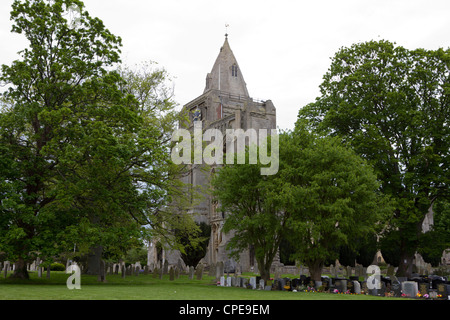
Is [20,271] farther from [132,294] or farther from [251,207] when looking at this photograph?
[251,207]

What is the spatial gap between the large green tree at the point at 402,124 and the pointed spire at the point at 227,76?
116 ft

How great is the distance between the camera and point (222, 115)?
60.8 m

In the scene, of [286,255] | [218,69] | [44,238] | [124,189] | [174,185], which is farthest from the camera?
[218,69]

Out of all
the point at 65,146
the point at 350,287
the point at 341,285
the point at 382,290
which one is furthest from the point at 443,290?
the point at 65,146

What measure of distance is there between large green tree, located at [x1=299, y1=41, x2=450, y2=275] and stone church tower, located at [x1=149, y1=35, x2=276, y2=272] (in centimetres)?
2170

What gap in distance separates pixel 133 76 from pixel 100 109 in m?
9.51

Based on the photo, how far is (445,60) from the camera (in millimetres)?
27031

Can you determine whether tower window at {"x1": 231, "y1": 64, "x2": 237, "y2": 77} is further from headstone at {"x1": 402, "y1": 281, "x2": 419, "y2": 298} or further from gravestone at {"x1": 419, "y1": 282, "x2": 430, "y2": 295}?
gravestone at {"x1": 419, "y1": 282, "x2": 430, "y2": 295}

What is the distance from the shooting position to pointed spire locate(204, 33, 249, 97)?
6394 centimetres

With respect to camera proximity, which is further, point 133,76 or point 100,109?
point 133,76

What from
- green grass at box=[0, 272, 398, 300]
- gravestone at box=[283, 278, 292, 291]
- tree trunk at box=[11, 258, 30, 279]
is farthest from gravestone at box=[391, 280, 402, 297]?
tree trunk at box=[11, 258, 30, 279]

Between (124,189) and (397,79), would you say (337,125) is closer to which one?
(397,79)

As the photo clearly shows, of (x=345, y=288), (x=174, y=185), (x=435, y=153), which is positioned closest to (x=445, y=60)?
(x=435, y=153)

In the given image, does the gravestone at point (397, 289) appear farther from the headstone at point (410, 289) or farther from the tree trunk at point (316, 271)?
the tree trunk at point (316, 271)
